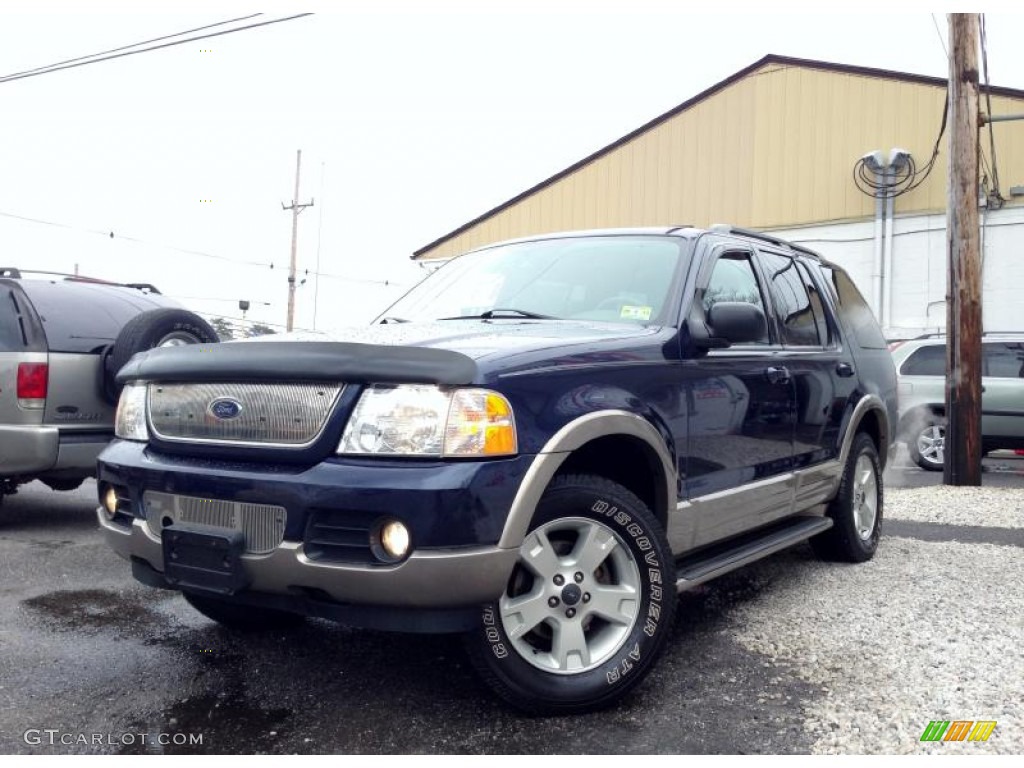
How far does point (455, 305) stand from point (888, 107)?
54.1ft

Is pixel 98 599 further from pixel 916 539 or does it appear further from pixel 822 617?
pixel 916 539

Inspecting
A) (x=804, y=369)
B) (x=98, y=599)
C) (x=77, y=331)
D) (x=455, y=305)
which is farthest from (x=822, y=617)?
(x=77, y=331)

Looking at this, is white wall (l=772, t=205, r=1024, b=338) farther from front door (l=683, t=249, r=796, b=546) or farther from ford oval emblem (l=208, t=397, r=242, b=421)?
ford oval emblem (l=208, t=397, r=242, b=421)

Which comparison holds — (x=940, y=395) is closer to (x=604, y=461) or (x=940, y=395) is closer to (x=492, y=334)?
(x=604, y=461)

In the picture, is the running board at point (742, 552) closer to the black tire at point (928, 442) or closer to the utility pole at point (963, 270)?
the utility pole at point (963, 270)

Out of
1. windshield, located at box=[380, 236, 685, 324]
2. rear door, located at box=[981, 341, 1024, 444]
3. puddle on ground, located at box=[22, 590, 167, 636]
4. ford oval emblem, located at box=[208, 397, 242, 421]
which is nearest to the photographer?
ford oval emblem, located at box=[208, 397, 242, 421]

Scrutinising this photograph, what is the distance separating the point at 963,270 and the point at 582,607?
319 inches

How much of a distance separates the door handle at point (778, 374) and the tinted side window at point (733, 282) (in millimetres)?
147

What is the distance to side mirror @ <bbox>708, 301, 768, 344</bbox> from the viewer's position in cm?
351

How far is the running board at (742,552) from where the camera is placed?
347cm

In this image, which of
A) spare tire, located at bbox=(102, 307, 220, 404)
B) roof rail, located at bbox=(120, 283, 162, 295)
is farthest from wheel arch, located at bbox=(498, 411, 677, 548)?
roof rail, located at bbox=(120, 283, 162, 295)

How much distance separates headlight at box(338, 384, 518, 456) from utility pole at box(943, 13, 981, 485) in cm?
826

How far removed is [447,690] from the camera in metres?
3.18

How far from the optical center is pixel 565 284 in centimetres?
403
